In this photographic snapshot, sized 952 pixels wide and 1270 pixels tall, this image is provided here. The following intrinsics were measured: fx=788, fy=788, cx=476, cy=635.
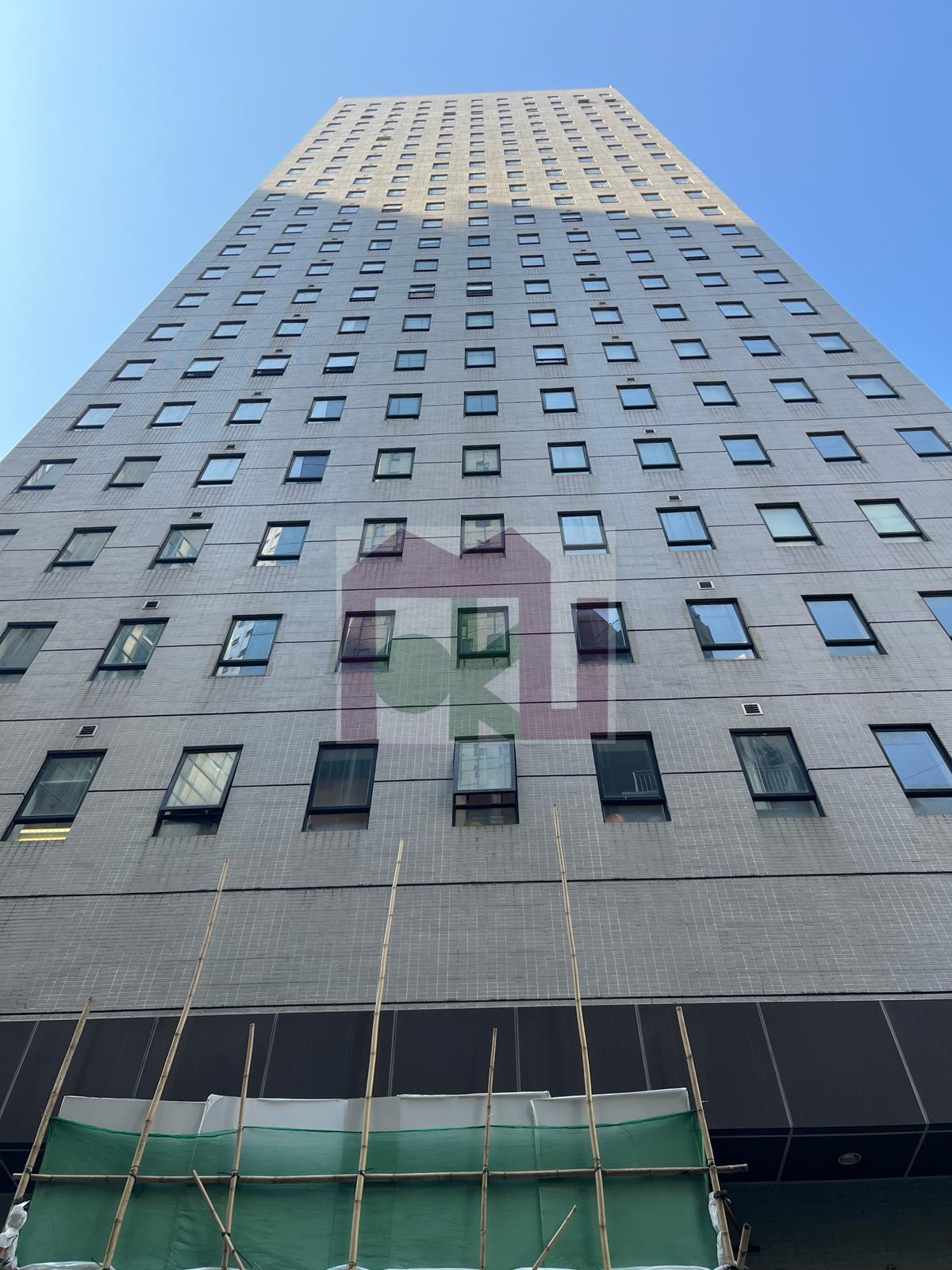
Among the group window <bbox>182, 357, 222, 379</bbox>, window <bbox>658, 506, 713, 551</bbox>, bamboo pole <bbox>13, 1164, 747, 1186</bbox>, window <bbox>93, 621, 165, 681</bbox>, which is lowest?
bamboo pole <bbox>13, 1164, 747, 1186</bbox>

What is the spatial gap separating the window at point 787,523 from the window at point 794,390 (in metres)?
5.40

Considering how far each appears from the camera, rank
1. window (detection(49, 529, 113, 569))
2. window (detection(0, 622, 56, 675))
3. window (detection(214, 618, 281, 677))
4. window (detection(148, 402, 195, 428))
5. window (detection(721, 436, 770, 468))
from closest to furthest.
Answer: window (detection(214, 618, 281, 677)), window (detection(0, 622, 56, 675)), window (detection(49, 529, 113, 569)), window (detection(721, 436, 770, 468)), window (detection(148, 402, 195, 428))

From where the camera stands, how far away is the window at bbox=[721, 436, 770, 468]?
19.7 metres

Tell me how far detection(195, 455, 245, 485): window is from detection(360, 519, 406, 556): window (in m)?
4.37

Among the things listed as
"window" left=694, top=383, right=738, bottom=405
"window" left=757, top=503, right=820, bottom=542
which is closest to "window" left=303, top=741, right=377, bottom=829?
"window" left=757, top=503, right=820, bottom=542

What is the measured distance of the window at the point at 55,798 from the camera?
12.5 metres

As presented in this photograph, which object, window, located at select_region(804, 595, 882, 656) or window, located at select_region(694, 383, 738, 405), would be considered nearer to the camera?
window, located at select_region(804, 595, 882, 656)

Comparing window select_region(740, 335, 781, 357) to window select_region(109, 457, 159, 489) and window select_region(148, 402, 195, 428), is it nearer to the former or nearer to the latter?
window select_region(148, 402, 195, 428)

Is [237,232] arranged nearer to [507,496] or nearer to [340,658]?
[507,496]

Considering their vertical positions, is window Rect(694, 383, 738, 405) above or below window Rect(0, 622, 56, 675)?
above

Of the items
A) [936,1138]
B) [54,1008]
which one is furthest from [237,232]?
[936,1138]

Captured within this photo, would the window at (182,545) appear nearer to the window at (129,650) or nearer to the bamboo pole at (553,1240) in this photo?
the window at (129,650)

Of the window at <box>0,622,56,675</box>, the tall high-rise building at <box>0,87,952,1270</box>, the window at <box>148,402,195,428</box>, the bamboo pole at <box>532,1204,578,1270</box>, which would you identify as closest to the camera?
the bamboo pole at <box>532,1204,578,1270</box>

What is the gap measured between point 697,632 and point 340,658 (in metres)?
6.93
